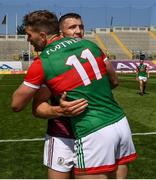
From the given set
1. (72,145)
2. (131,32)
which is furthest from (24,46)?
(72,145)

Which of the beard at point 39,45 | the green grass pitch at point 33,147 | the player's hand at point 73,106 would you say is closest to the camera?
the player's hand at point 73,106

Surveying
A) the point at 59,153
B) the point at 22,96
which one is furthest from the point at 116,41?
the point at 22,96

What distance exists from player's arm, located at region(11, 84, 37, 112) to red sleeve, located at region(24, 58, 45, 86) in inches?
2.7

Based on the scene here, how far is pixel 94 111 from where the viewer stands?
3.49 metres

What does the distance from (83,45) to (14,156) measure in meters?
5.37

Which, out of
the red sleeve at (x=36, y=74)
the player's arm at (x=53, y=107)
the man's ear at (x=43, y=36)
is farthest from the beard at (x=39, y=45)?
the player's arm at (x=53, y=107)

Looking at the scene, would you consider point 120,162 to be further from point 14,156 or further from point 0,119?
point 0,119

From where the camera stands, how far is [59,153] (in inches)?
155

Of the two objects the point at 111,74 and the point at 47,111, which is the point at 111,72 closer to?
the point at 111,74

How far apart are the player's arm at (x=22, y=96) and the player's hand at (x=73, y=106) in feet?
0.82

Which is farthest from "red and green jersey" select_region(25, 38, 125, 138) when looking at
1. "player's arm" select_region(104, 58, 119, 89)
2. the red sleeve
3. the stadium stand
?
the stadium stand

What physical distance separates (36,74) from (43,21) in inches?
17.9

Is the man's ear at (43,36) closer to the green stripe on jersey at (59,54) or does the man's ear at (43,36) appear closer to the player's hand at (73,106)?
the green stripe on jersey at (59,54)

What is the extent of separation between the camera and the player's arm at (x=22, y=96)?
11.5 feet
